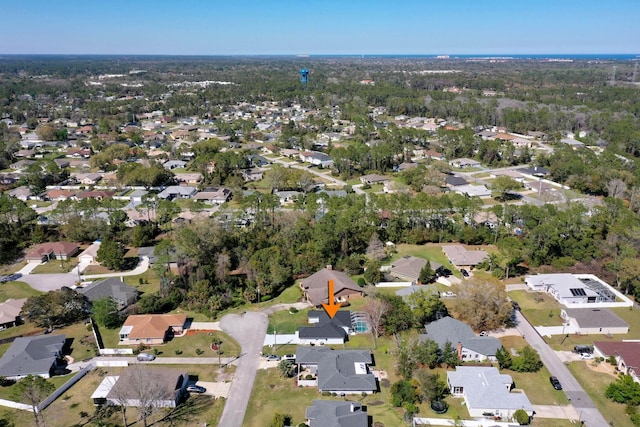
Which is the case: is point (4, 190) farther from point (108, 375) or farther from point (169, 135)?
point (108, 375)

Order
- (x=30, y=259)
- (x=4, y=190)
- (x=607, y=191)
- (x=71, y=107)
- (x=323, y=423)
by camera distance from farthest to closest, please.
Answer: (x=71, y=107)
(x=4, y=190)
(x=607, y=191)
(x=30, y=259)
(x=323, y=423)

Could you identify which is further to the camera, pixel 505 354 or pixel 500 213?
pixel 500 213

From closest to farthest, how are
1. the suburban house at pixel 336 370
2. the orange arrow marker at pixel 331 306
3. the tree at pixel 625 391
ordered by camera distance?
the tree at pixel 625 391
the suburban house at pixel 336 370
the orange arrow marker at pixel 331 306

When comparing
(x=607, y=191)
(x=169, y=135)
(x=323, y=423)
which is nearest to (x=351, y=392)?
(x=323, y=423)

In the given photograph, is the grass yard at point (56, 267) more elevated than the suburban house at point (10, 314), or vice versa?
the suburban house at point (10, 314)

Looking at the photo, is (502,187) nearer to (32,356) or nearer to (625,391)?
(625,391)

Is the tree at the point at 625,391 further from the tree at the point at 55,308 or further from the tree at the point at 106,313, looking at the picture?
the tree at the point at 55,308

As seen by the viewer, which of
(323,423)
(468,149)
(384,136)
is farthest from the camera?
(384,136)

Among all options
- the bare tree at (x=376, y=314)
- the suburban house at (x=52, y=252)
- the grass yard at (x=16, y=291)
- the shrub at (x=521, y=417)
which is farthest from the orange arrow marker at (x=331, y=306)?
the suburban house at (x=52, y=252)

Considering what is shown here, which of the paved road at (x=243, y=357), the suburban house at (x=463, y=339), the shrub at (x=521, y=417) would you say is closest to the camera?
the shrub at (x=521, y=417)
